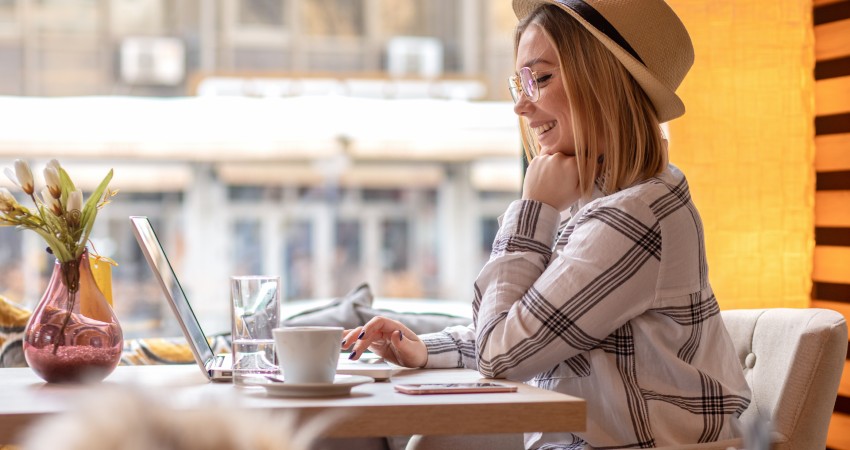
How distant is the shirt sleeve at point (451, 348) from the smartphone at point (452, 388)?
334mm

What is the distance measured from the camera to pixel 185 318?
49.4 inches

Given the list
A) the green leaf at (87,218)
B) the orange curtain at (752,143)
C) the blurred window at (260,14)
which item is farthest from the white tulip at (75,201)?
the blurred window at (260,14)

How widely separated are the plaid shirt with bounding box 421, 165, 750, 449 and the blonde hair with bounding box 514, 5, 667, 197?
0.23ft

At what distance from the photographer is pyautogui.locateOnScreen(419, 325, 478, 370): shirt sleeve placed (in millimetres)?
1460

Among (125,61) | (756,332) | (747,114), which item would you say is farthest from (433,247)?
(756,332)

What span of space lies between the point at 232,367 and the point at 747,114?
1.50 metres

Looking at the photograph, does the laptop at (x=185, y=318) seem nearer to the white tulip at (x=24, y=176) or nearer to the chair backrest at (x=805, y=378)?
the white tulip at (x=24, y=176)

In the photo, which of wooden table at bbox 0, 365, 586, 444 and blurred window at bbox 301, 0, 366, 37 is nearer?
wooden table at bbox 0, 365, 586, 444

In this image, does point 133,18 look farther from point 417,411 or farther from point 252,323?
point 417,411

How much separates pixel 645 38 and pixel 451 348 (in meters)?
0.54

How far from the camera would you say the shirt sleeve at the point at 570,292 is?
1248 mm

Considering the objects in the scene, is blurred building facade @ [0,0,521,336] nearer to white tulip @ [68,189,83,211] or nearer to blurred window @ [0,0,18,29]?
blurred window @ [0,0,18,29]

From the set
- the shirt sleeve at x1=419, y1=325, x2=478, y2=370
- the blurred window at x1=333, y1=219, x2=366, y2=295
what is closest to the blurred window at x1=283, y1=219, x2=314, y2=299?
the blurred window at x1=333, y1=219, x2=366, y2=295

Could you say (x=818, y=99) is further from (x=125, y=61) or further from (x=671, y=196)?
(x=125, y=61)
